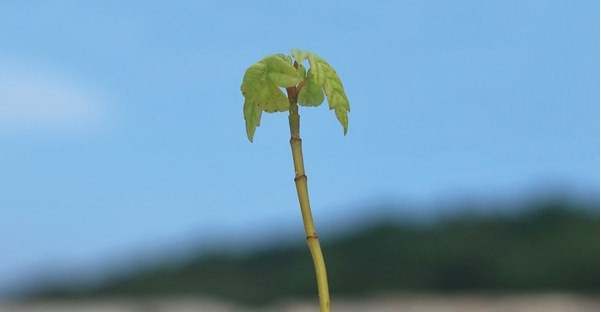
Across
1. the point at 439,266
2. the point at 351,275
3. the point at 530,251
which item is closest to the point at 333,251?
the point at 351,275

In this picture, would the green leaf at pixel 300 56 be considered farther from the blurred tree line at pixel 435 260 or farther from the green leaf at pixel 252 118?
the blurred tree line at pixel 435 260

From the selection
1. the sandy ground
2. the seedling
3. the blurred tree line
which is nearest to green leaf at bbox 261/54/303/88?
the seedling

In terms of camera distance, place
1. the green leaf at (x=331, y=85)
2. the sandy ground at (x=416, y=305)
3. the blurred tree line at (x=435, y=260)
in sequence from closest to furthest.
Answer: the green leaf at (x=331, y=85), the sandy ground at (x=416, y=305), the blurred tree line at (x=435, y=260)

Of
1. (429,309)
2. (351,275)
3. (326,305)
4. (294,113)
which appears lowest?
(326,305)

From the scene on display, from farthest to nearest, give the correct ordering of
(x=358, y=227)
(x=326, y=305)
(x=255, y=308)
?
(x=358, y=227)
(x=255, y=308)
(x=326, y=305)

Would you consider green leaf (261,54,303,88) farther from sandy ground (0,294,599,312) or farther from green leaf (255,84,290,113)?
sandy ground (0,294,599,312)

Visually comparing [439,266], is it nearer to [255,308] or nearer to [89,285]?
[255,308]

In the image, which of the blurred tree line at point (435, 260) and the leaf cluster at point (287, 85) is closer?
the leaf cluster at point (287, 85)

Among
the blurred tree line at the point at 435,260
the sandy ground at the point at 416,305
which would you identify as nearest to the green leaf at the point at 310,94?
the sandy ground at the point at 416,305
